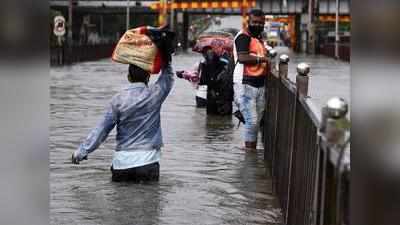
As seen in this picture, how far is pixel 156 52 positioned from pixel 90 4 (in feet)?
294

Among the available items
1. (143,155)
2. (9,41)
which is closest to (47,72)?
(9,41)

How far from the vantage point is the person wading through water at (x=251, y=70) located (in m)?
10.6

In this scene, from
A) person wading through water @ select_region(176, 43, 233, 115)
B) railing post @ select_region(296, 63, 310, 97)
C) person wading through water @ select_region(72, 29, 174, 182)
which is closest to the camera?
railing post @ select_region(296, 63, 310, 97)

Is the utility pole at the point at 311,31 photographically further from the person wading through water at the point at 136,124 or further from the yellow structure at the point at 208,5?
the person wading through water at the point at 136,124

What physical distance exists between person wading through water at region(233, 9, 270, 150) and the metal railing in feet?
1.47

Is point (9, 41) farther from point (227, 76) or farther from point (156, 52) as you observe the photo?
point (227, 76)

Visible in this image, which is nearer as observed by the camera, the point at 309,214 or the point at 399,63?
the point at 399,63

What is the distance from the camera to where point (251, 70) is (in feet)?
34.9

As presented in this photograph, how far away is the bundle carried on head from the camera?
837 centimetres

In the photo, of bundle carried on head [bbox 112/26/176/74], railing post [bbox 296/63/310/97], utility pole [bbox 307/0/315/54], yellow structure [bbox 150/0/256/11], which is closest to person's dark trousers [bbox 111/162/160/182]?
bundle carried on head [bbox 112/26/176/74]

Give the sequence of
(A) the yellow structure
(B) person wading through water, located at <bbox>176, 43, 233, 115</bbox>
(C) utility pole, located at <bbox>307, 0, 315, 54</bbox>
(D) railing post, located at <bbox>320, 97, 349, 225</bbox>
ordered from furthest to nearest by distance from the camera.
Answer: (A) the yellow structure
(C) utility pole, located at <bbox>307, 0, 315, 54</bbox>
(B) person wading through water, located at <bbox>176, 43, 233, 115</bbox>
(D) railing post, located at <bbox>320, 97, 349, 225</bbox>

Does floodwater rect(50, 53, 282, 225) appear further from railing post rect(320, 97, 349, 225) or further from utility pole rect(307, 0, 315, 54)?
utility pole rect(307, 0, 315, 54)

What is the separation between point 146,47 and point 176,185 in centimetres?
142

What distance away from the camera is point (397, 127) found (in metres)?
2.20
